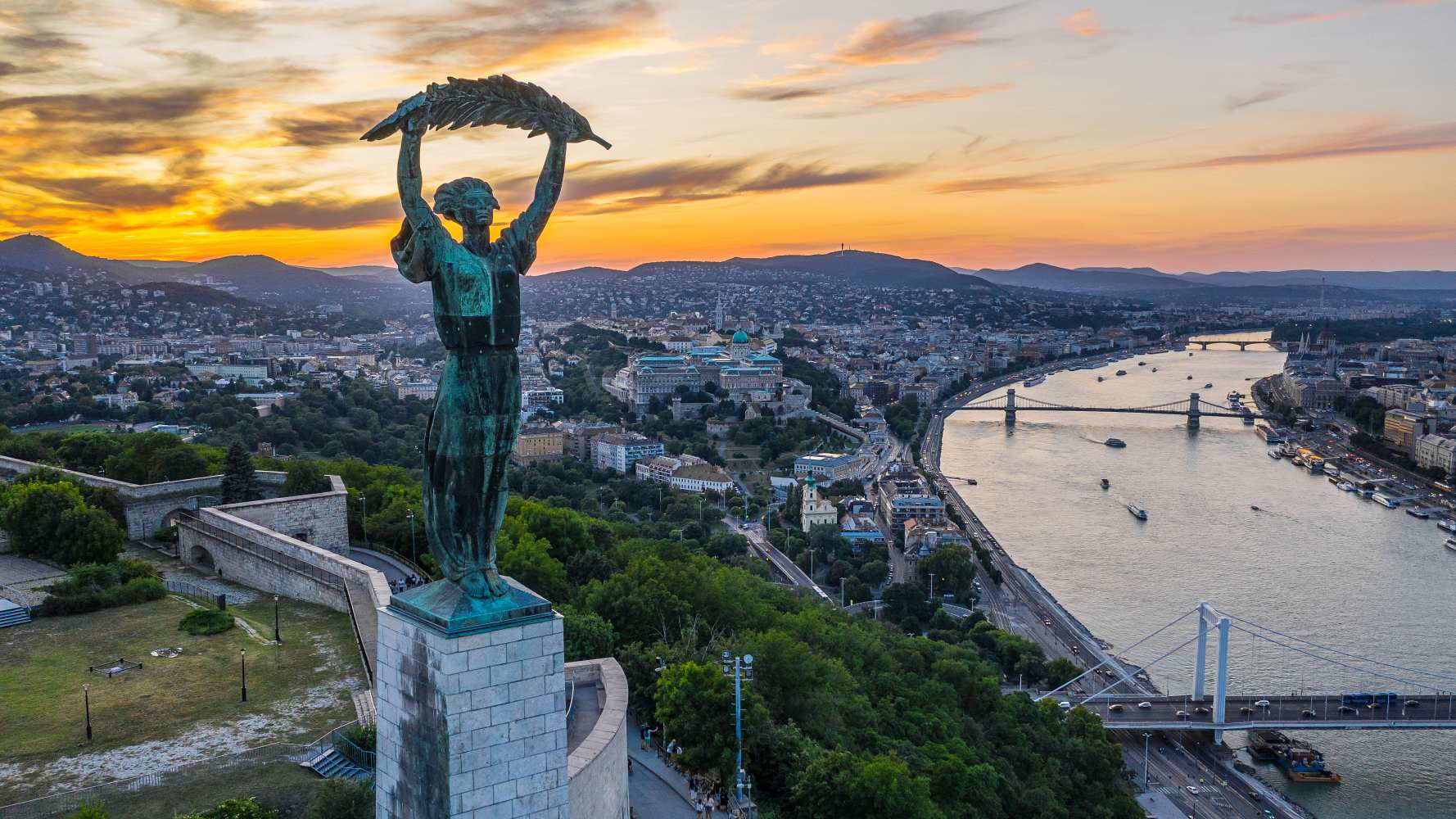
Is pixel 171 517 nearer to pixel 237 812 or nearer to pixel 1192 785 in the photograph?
pixel 237 812

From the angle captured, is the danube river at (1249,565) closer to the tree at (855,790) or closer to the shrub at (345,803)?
the tree at (855,790)

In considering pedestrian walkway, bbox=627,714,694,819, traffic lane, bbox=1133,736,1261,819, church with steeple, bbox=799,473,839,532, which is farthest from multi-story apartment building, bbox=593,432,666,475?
pedestrian walkway, bbox=627,714,694,819

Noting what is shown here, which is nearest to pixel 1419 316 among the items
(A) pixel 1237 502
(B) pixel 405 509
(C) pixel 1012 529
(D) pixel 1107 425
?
(D) pixel 1107 425

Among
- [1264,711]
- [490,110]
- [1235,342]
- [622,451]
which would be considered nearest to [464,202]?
[490,110]

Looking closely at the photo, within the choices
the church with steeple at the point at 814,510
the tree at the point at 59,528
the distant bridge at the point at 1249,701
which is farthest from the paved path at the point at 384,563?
the church with steeple at the point at 814,510

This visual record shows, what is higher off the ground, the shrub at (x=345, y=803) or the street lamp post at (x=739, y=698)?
the shrub at (x=345, y=803)

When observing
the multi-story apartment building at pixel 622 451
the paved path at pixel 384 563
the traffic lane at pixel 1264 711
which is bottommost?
the traffic lane at pixel 1264 711

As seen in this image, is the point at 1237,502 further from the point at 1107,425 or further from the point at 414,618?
the point at 414,618
